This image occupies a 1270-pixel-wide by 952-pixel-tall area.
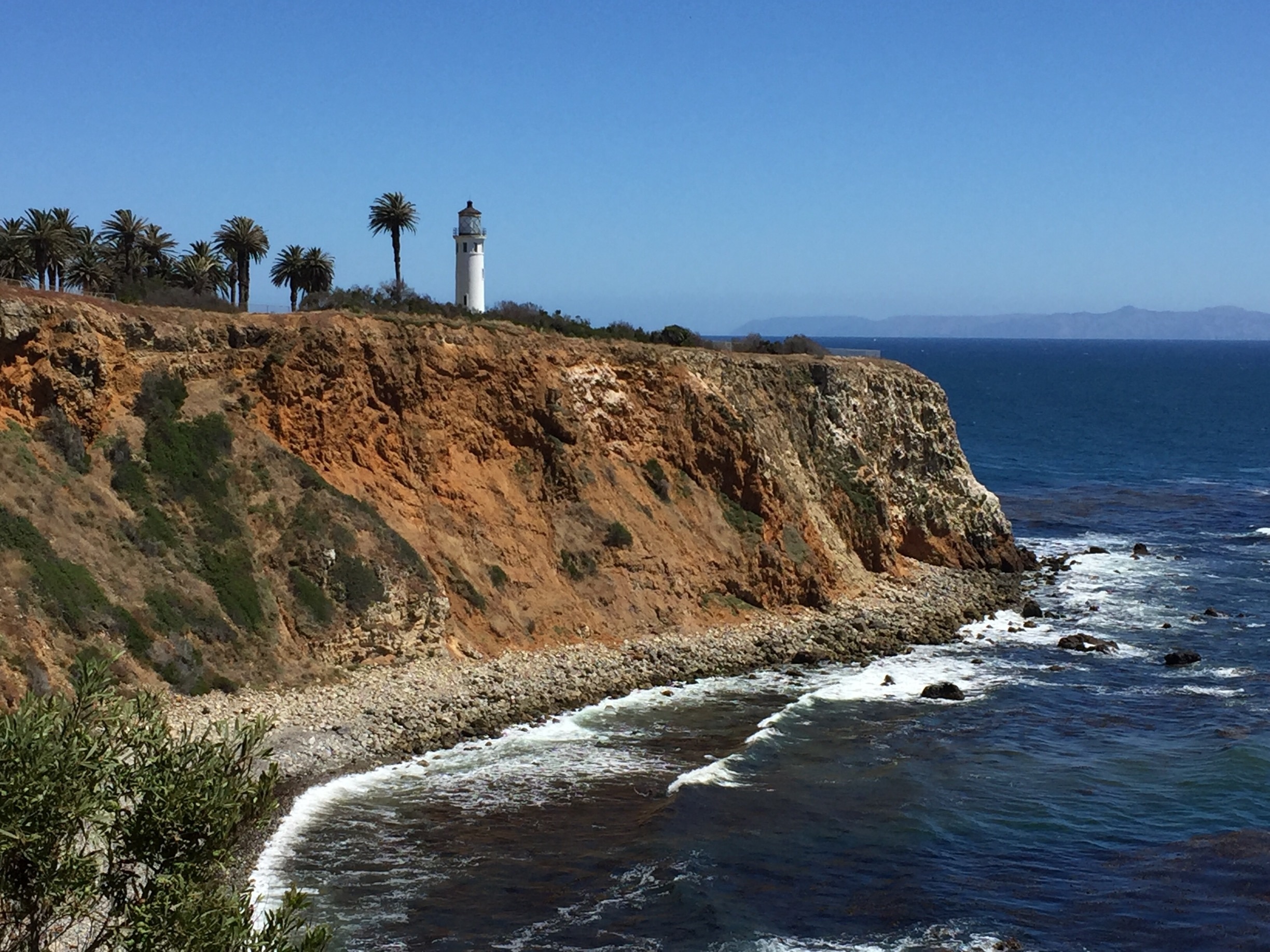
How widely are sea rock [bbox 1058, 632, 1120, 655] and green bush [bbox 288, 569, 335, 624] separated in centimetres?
2926

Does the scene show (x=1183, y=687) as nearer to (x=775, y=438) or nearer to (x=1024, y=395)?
(x=775, y=438)

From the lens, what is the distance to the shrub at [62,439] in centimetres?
4062

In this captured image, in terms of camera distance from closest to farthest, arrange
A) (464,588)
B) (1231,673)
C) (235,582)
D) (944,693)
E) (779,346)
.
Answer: (235,582)
(944,693)
(464,588)
(1231,673)
(779,346)

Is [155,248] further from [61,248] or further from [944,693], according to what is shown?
[944,693]

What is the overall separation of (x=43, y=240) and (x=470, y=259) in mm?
18398

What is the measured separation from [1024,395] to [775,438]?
13690 cm

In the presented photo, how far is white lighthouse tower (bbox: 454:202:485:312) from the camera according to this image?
198 ft

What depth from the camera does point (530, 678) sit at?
43.2 m

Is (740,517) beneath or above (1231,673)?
above

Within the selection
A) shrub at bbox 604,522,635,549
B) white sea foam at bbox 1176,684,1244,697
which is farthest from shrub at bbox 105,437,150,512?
white sea foam at bbox 1176,684,1244,697

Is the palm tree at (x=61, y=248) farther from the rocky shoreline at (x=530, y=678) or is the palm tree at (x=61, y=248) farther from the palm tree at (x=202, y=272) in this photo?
the rocky shoreline at (x=530, y=678)

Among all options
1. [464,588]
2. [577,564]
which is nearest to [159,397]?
[464,588]

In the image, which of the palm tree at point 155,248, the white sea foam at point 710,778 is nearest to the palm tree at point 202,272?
the palm tree at point 155,248

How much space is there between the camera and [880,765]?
3812cm
